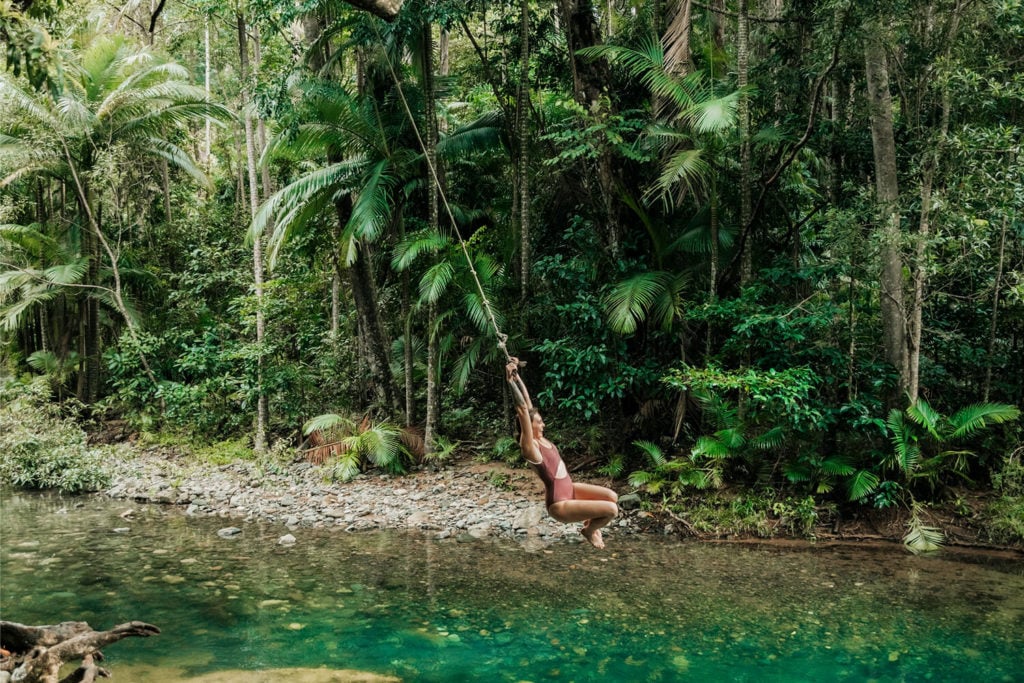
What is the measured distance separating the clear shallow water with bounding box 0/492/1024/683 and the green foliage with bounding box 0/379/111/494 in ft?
8.41

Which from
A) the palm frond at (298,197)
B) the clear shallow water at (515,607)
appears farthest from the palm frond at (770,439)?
the palm frond at (298,197)

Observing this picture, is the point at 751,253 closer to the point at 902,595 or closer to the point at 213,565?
the point at 902,595

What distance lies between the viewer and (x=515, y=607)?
27.3ft

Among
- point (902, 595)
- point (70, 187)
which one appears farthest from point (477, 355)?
point (70, 187)

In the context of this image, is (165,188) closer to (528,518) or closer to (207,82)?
(207,82)

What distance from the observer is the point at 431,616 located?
8141 millimetres

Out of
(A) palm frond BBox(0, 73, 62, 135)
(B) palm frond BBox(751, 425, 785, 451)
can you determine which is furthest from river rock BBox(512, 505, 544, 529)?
(A) palm frond BBox(0, 73, 62, 135)

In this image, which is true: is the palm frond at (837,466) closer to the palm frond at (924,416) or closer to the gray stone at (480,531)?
the palm frond at (924,416)

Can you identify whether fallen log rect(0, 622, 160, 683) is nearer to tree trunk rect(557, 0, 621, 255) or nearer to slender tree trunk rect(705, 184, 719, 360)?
slender tree trunk rect(705, 184, 719, 360)

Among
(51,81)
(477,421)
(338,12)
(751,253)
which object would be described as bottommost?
(477,421)

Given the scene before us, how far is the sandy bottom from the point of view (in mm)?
6535

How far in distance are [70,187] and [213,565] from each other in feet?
36.9

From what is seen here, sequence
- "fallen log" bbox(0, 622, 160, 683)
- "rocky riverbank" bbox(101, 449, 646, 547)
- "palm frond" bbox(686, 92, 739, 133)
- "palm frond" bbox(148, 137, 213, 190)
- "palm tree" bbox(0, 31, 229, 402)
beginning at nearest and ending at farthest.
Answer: "fallen log" bbox(0, 622, 160, 683)
"palm frond" bbox(686, 92, 739, 133)
"rocky riverbank" bbox(101, 449, 646, 547)
"palm tree" bbox(0, 31, 229, 402)
"palm frond" bbox(148, 137, 213, 190)

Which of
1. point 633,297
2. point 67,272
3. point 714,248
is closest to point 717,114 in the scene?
point 714,248
